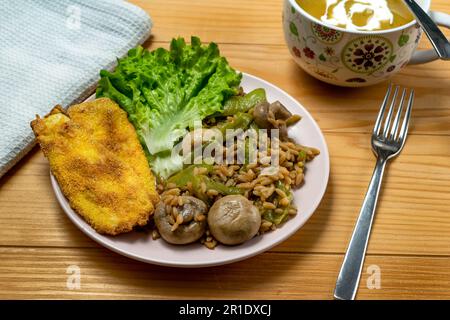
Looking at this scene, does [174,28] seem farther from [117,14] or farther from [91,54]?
[91,54]

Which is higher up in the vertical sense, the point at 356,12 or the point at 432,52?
the point at 356,12

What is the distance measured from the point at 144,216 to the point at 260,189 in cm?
33

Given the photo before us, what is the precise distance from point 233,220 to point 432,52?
103 centimetres

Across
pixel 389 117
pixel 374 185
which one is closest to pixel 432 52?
pixel 389 117

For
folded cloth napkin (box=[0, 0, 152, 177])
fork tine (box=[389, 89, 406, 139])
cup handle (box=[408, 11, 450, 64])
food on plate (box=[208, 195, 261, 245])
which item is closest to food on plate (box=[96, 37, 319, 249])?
food on plate (box=[208, 195, 261, 245])

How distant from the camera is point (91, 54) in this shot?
2143 millimetres

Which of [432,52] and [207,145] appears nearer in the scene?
[207,145]

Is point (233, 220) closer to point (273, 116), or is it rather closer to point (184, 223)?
point (184, 223)

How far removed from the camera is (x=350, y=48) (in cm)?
188

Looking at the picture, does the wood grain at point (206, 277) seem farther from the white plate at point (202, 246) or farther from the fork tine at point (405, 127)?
the fork tine at point (405, 127)

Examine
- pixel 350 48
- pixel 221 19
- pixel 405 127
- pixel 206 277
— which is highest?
pixel 350 48

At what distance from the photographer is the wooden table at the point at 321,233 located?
5.06 feet

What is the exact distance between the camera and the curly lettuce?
1810 mm

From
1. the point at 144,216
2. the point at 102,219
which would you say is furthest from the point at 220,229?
the point at 102,219
